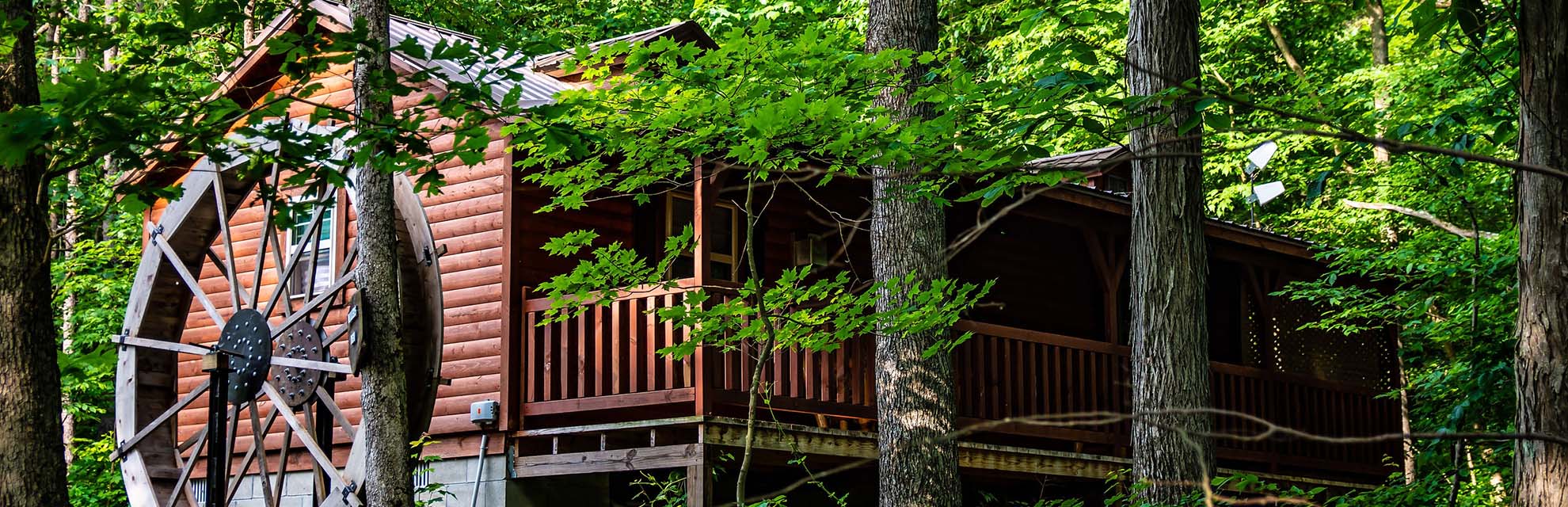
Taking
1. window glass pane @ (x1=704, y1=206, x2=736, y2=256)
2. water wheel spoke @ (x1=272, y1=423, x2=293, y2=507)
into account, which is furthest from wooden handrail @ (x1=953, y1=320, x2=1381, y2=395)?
water wheel spoke @ (x1=272, y1=423, x2=293, y2=507)

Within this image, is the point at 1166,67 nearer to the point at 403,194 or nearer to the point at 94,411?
the point at 403,194

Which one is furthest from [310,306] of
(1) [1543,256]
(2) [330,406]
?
(1) [1543,256]

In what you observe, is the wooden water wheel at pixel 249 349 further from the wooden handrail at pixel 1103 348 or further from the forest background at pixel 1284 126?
the wooden handrail at pixel 1103 348

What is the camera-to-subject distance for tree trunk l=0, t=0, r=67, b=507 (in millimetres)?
6367

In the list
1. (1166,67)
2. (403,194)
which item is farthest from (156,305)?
(1166,67)

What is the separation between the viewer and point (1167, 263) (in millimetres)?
7469

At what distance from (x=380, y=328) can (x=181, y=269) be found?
4396 mm

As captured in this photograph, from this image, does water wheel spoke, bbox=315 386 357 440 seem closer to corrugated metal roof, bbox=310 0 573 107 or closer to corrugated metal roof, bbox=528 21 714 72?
corrugated metal roof, bbox=310 0 573 107

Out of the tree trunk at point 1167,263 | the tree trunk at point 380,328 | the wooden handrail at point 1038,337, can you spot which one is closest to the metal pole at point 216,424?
the tree trunk at point 380,328

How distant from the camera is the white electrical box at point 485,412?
35.9 ft

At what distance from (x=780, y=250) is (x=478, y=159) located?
7.54 m

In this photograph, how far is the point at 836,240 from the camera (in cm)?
1412

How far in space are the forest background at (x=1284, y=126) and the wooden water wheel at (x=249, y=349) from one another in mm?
893

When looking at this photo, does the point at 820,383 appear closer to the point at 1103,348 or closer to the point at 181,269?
the point at 1103,348
